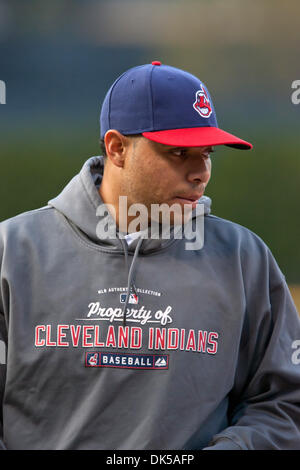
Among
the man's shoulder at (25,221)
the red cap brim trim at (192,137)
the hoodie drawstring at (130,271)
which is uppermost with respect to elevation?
the red cap brim trim at (192,137)

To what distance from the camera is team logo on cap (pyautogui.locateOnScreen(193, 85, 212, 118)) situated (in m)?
1.14

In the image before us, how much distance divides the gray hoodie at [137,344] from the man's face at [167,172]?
0.32 ft

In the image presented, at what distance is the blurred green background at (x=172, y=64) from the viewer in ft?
11.7

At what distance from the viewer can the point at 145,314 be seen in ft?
3.70

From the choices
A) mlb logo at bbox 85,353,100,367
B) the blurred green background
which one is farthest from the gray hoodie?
the blurred green background

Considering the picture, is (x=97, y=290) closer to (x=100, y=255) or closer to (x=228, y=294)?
(x=100, y=255)

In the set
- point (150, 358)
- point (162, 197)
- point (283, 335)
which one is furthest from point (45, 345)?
point (283, 335)

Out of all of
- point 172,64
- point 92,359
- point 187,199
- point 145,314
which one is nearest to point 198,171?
point 187,199

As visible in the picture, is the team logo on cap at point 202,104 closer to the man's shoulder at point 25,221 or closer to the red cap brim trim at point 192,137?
the red cap brim trim at point 192,137

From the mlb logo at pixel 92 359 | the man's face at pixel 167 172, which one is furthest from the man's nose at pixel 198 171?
the mlb logo at pixel 92 359

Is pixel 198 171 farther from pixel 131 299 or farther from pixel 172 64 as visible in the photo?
pixel 172 64

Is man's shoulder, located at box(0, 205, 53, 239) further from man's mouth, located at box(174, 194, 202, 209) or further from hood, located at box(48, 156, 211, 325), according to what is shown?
man's mouth, located at box(174, 194, 202, 209)

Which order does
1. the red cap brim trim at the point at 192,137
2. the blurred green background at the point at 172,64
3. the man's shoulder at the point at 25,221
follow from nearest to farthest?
the red cap brim trim at the point at 192,137
the man's shoulder at the point at 25,221
the blurred green background at the point at 172,64
